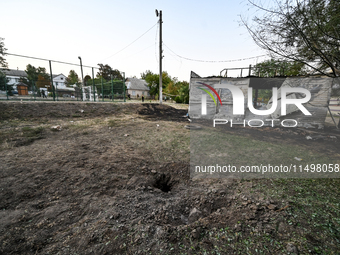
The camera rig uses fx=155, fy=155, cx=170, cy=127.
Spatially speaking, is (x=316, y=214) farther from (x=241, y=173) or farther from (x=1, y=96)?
(x=1, y=96)

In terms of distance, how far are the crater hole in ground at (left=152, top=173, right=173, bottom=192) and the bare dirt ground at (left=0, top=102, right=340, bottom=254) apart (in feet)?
0.07

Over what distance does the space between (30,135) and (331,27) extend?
26.7ft

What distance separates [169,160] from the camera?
13.6 feet

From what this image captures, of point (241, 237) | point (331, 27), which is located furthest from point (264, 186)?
point (331, 27)

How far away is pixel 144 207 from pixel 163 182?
1.07 meters

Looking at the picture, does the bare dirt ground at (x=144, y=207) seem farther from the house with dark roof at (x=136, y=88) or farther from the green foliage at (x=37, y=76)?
the house with dark roof at (x=136, y=88)

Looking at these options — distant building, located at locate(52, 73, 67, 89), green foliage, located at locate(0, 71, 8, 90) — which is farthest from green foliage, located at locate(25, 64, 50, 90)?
green foliage, located at locate(0, 71, 8, 90)

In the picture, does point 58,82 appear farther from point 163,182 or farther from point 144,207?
point 144,207

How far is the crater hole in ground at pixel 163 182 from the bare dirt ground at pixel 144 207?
0.02 meters

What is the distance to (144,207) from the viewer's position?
2.34 meters

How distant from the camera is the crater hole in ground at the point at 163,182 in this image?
10.7ft

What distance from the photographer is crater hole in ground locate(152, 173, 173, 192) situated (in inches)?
128

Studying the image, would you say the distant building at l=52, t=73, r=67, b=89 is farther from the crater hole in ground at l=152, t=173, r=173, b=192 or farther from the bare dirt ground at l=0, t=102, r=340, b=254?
the crater hole in ground at l=152, t=173, r=173, b=192

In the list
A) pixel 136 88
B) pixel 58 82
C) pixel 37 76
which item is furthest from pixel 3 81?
pixel 136 88
